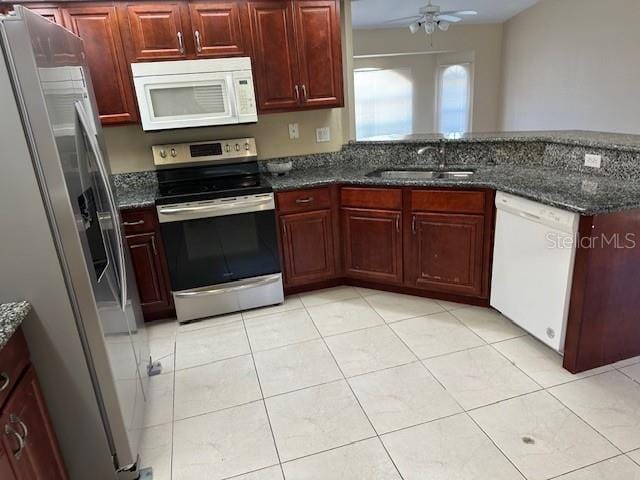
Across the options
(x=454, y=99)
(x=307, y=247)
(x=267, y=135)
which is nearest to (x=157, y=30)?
(x=267, y=135)

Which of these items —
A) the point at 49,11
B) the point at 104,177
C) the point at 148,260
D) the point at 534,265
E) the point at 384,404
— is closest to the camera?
the point at 104,177

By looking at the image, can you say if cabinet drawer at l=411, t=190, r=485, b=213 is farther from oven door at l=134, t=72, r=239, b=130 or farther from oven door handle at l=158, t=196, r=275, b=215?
oven door at l=134, t=72, r=239, b=130

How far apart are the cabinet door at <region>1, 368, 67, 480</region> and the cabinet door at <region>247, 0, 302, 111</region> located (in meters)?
2.20

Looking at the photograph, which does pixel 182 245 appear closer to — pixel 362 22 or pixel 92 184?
pixel 92 184

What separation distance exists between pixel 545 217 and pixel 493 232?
1.55 feet

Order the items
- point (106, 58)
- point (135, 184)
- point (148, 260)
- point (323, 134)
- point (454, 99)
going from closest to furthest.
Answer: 1. point (106, 58)
2. point (148, 260)
3. point (135, 184)
4. point (323, 134)
5. point (454, 99)

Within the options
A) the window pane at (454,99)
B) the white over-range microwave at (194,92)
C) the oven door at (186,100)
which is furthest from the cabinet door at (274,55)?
the window pane at (454,99)

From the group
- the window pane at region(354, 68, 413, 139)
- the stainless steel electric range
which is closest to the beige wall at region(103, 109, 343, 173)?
the stainless steel electric range

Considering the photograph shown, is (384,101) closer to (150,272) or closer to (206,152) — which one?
(206,152)

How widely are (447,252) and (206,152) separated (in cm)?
182

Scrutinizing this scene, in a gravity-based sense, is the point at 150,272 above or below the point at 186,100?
below

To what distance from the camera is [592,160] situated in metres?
2.51

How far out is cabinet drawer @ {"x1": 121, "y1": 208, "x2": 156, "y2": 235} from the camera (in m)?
2.59

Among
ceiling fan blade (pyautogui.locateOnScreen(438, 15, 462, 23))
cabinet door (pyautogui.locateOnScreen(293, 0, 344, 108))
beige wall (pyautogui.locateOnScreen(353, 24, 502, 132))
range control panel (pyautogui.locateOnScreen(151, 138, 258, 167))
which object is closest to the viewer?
cabinet door (pyautogui.locateOnScreen(293, 0, 344, 108))
